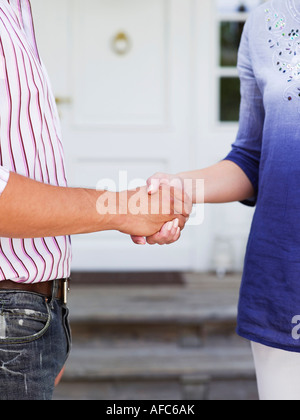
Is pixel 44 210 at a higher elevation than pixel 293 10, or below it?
below

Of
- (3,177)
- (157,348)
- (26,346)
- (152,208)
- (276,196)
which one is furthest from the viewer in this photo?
(157,348)

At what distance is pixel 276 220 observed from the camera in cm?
106

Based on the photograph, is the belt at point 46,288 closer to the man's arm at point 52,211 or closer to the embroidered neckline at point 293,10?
the man's arm at point 52,211

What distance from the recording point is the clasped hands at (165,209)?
1214mm

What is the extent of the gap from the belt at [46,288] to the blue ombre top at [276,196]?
380 millimetres

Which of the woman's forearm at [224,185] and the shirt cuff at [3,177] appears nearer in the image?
the shirt cuff at [3,177]

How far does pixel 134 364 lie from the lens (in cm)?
256

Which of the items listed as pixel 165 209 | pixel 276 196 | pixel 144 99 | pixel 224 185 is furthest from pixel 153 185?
pixel 144 99

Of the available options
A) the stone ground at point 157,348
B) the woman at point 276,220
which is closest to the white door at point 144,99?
the stone ground at point 157,348

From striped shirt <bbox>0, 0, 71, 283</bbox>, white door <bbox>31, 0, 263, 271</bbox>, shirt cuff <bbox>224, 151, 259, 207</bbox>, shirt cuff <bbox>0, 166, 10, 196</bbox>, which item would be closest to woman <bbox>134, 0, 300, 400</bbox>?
shirt cuff <bbox>224, 151, 259, 207</bbox>

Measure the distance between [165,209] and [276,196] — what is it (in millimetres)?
284

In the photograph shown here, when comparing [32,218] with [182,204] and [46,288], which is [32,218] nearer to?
[46,288]

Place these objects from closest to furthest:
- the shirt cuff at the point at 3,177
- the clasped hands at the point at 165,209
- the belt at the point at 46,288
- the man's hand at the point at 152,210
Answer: the shirt cuff at the point at 3,177 < the belt at the point at 46,288 < the man's hand at the point at 152,210 < the clasped hands at the point at 165,209
